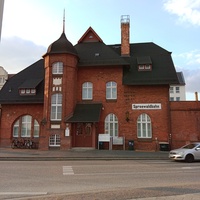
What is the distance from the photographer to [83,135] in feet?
82.6

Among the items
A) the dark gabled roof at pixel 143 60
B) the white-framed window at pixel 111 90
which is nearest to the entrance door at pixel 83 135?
the white-framed window at pixel 111 90

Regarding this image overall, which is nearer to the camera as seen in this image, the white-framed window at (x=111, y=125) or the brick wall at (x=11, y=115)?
the white-framed window at (x=111, y=125)

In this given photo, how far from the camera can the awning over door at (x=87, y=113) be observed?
79.2 feet

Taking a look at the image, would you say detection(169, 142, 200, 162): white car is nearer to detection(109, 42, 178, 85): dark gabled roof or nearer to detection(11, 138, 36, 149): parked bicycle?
detection(109, 42, 178, 85): dark gabled roof

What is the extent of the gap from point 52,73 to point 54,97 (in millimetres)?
2544

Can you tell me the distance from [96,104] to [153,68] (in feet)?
24.5

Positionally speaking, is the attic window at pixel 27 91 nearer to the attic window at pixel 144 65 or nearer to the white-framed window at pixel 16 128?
the white-framed window at pixel 16 128

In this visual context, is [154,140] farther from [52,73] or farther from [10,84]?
[10,84]

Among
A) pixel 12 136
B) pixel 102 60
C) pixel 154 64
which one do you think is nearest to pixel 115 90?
pixel 102 60

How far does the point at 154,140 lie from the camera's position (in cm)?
2498

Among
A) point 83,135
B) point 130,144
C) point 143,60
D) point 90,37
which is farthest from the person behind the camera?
point 90,37

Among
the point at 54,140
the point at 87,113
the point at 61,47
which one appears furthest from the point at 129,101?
the point at 61,47

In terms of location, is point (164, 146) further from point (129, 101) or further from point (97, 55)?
point (97, 55)

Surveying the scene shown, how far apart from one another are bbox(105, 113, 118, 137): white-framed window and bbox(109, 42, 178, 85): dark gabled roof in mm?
3836
